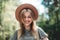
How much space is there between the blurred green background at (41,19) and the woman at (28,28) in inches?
48.6

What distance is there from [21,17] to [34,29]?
0.14 m

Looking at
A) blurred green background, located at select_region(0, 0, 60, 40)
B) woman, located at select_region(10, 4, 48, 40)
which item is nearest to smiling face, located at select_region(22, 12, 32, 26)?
woman, located at select_region(10, 4, 48, 40)

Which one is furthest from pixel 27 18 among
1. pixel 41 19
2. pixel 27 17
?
pixel 41 19

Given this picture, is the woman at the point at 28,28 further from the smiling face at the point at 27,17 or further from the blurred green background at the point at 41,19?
the blurred green background at the point at 41,19

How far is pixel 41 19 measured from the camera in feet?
9.21

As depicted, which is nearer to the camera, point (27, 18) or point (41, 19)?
point (27, 18)

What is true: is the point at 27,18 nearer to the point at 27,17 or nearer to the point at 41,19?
the point at 27,17

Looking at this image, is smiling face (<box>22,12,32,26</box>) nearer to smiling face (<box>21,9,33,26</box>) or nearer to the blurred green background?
smiling face (<box>21,9,33,26</box>)

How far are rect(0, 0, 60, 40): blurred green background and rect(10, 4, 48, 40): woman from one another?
1.23m

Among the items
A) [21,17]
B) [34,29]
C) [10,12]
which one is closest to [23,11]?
[21,17]

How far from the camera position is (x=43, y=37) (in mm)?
1526

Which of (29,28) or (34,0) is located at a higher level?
(34,0)

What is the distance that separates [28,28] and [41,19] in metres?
1.30

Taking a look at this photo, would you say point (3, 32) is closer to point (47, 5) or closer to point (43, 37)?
point (47, 5)
